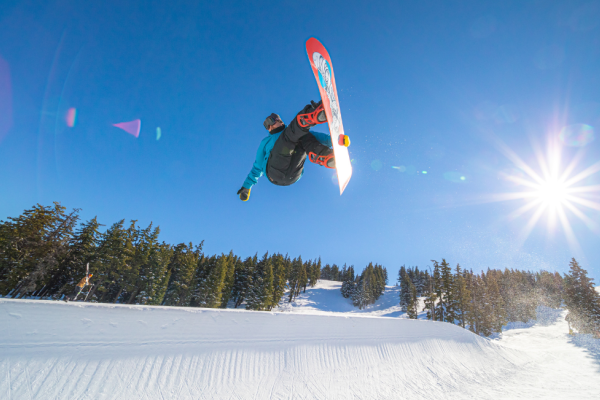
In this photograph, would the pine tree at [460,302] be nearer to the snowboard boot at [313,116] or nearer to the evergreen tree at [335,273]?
the snowboard boot at [313,116]

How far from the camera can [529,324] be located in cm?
4128

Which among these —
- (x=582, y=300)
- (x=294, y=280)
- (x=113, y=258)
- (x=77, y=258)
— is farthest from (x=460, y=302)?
(x=77, y=258)

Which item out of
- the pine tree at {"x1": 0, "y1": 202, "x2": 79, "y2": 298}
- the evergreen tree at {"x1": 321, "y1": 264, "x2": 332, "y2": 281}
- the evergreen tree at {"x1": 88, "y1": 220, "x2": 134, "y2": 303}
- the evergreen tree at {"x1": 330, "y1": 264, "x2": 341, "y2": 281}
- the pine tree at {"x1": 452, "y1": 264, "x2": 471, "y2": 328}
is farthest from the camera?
the evergreen tree at {"x1": 321, "y1": 264, "x2": 332, "y2": 281}

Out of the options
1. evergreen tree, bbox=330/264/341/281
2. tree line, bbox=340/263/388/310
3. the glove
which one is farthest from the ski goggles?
evergreen tree, bbox=330/264/341/281

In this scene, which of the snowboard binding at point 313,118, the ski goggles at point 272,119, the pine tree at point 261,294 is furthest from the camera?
the pine tree at point 261,294

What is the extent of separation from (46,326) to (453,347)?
1403 cm

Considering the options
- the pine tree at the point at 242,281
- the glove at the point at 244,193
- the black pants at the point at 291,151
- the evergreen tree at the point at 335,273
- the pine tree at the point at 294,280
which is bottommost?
the glove at the point at 244,193

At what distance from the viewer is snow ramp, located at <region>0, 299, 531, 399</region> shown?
4.11 meters

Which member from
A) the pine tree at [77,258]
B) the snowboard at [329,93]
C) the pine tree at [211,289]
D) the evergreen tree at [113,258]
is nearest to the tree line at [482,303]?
the pine tree at [211,289]

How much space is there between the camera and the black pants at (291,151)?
11.9 ft

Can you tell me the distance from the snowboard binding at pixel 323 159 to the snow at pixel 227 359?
4430mm

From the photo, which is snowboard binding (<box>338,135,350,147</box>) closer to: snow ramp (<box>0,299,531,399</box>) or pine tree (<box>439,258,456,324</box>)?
snow ramp (<box>0,299,531,399</box>)

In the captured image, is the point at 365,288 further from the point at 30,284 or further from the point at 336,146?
the point at 336,146

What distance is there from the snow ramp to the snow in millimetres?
17
